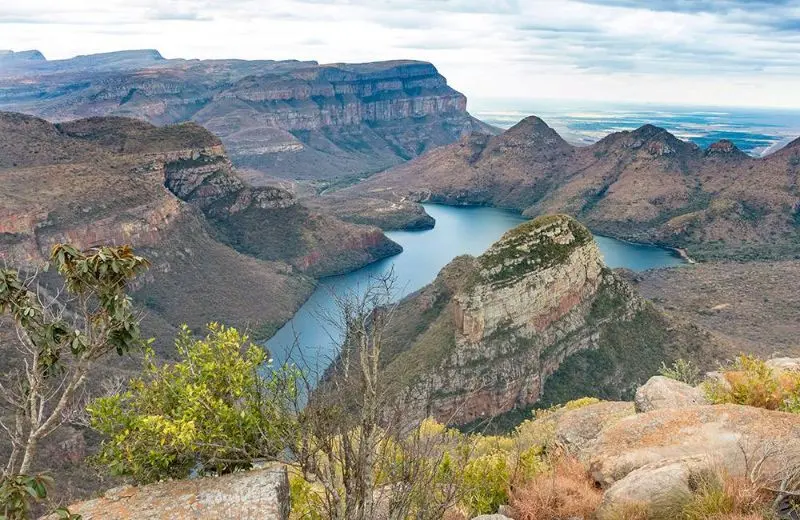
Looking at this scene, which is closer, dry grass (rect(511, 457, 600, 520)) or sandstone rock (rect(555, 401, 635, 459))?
dry grass (rect(511, 457, 600, 520))

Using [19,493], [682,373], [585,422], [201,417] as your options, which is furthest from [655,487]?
[682,373]

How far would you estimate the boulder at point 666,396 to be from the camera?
64.1 ft

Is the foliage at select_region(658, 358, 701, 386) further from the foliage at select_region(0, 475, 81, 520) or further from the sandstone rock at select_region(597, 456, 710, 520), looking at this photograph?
the foliage at select_region(0, 475, 81, 520)

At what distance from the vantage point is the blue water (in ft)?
275

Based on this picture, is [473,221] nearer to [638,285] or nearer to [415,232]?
[415,232]

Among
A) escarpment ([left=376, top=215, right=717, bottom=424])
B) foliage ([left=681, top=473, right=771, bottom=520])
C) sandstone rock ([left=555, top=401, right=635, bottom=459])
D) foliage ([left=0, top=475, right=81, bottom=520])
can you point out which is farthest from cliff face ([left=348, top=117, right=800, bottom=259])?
foliage ([left=0, top=475, right=81, bottom=520])

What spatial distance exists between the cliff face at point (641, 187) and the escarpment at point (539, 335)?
7680 centimetres

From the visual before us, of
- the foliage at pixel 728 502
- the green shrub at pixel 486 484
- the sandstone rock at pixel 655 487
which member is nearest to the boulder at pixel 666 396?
the green shrub at pixel 486 484

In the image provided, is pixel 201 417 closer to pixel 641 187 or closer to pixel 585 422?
pixel 585 422

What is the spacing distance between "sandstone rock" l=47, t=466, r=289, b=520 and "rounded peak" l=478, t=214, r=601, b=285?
3830 cm

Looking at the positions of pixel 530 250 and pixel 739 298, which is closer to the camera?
pixel 530 250

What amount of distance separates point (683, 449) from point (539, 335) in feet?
122

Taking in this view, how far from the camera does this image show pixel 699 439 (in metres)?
14.0

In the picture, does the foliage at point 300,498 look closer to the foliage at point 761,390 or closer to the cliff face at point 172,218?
the foliage at point 761,390
